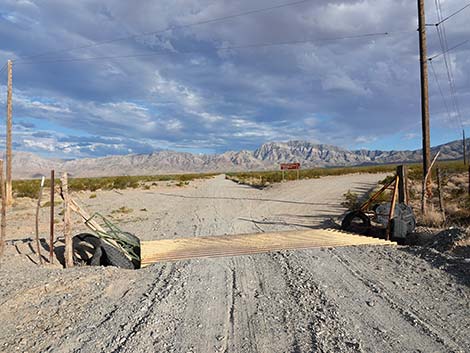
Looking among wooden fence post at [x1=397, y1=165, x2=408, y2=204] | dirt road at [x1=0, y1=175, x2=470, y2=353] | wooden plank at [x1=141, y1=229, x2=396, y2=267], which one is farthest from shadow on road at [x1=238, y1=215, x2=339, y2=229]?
dirt road at [x1=0, y1=175, x2=470, y2=353]

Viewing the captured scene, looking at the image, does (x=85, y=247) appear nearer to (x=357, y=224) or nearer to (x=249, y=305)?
(x=249, y=305)

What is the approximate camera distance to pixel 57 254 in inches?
344

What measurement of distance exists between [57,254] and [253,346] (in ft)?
20.9

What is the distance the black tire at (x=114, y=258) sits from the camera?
765cm

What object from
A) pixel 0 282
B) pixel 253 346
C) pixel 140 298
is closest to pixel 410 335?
pixel 253 346

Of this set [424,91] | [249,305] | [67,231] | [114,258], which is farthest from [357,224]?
[67,231]

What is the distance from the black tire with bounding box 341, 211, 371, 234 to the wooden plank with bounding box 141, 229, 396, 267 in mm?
1031

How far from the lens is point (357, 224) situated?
35.6 feet

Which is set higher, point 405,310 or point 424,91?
point 424,91

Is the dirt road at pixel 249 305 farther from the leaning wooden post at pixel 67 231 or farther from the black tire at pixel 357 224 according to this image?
the black tire at pixel 357 224

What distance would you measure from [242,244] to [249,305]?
365 centimetres

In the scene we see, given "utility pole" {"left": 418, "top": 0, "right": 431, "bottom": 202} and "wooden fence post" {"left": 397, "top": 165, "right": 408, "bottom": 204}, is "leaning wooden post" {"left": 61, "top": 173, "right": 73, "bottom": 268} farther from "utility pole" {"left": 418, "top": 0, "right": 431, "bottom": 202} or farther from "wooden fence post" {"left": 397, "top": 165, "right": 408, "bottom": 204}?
"utility pole" {"left": 418, "top": 0, "right": 431, "bottom": 202}

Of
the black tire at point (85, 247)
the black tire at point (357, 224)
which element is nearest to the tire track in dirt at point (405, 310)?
the black tire at point (357, 224)

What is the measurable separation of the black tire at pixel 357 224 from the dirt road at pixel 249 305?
87.7 inches
